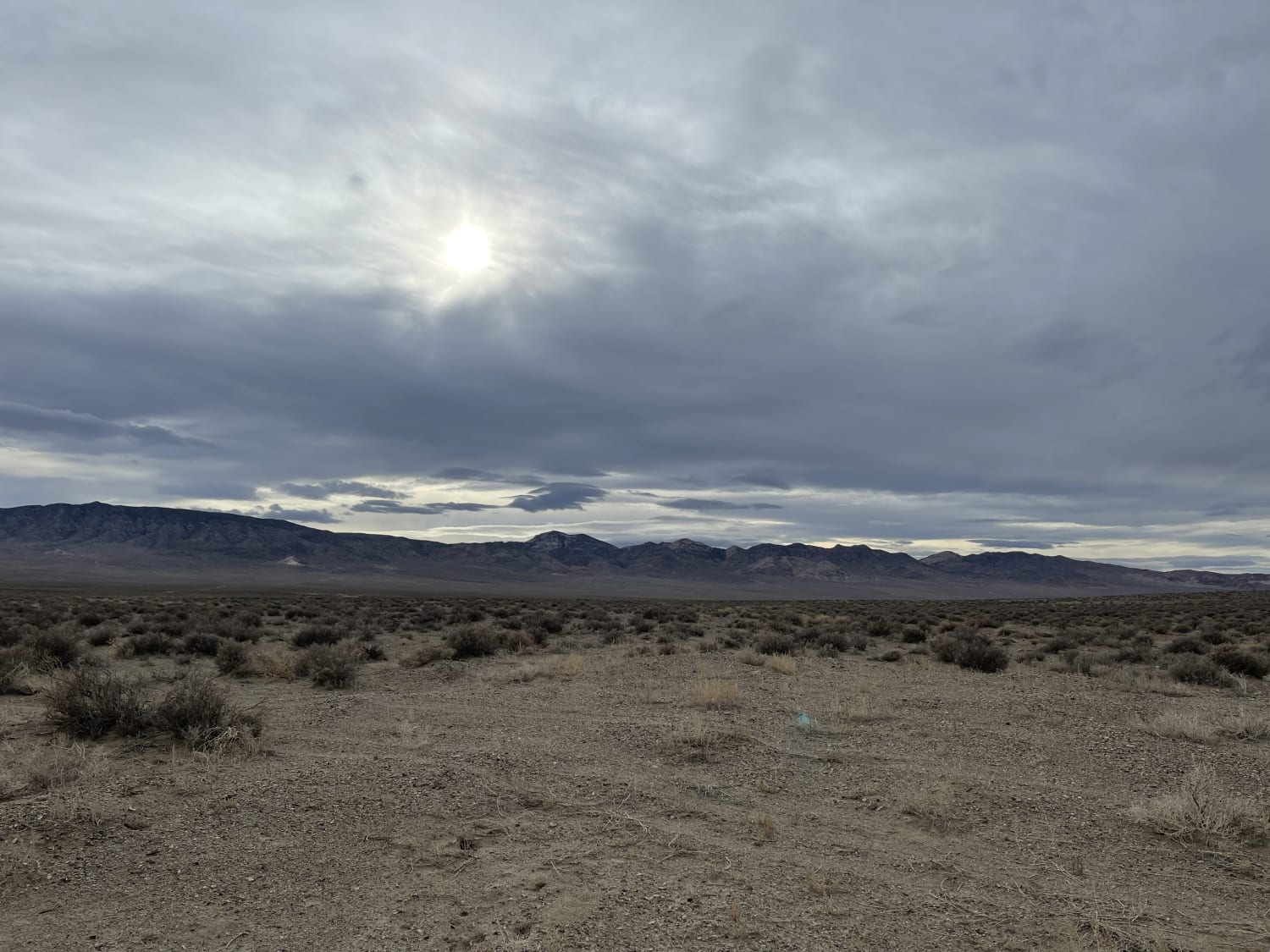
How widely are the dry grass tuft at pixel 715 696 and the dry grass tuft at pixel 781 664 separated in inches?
181

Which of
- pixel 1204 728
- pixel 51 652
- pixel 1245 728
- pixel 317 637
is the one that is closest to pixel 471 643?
pixel 317 637

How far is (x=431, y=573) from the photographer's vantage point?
559ft

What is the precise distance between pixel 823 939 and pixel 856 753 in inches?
212

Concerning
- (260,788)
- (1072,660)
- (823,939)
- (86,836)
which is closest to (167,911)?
(86,836)

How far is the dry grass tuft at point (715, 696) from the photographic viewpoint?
44.2 feet

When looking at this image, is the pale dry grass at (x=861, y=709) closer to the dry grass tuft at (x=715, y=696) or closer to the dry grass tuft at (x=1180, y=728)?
Answer: the dry grass tuft at (x=715, y=696)

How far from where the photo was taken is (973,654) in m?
19.7

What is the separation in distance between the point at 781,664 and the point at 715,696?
5826 millimetres

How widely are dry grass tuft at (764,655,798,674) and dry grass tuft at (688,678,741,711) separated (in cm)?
460

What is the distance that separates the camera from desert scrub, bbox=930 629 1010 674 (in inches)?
765

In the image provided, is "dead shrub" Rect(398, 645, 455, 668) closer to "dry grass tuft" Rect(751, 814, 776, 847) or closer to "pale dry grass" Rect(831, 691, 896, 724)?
"pale dry grass" Rect(831, 691, 896, 724)

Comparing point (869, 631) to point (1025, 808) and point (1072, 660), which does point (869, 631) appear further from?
point (1025, 808)

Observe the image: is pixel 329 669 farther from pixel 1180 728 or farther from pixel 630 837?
pixel 1180 728

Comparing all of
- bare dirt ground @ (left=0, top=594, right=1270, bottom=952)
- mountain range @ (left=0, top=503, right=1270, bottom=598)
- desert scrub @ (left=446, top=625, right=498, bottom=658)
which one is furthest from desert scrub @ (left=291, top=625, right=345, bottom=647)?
mountain range @ (left=0, top=503, right=1270, bottom=598)
